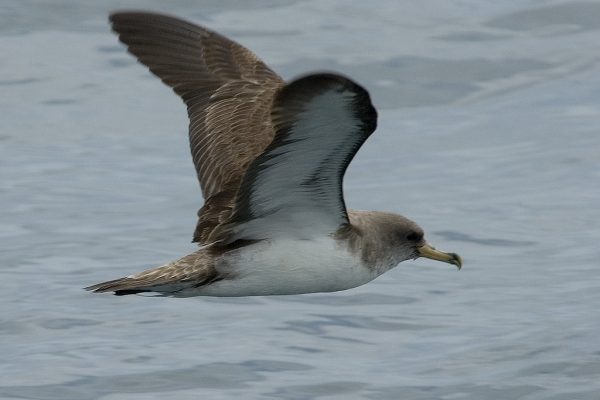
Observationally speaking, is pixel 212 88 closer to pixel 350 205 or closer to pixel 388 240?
pixel 388 240

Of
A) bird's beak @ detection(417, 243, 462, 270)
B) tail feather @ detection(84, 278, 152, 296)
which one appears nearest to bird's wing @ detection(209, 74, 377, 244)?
tail feather @ detection(84, 278, 152, 296)

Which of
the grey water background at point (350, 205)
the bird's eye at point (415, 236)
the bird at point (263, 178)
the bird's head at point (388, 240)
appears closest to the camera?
the bird at point (263, 178)

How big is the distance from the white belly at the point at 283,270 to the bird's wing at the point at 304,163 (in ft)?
0.36

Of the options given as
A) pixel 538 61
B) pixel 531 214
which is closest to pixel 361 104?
pixel 531 214

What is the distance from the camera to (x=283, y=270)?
10.1m

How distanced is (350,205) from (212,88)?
4.28 metres

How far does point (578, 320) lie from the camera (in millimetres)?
13289

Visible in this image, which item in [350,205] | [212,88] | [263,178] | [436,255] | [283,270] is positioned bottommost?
[283,270]

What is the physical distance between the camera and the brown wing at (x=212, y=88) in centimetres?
1086

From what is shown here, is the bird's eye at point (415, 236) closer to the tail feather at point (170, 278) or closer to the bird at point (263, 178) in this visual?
the bird at point (263, 178)

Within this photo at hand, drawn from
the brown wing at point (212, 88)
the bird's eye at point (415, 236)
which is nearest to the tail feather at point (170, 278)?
the brown wing at point (212, 88)

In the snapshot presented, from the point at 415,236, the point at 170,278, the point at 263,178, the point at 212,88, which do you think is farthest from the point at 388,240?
the point at 212,88

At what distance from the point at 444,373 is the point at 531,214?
365cm

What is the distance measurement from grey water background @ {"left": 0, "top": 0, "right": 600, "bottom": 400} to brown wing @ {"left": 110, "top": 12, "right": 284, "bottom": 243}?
1871 millimetres
